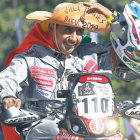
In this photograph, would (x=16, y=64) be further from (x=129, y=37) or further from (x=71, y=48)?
(x=129, y=37)

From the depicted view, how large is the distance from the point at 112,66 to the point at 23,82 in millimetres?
824

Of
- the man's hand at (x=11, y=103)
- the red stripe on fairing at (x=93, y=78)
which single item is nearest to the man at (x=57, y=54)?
the man's hand at (x=11, y=103)

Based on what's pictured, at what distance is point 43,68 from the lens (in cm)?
438

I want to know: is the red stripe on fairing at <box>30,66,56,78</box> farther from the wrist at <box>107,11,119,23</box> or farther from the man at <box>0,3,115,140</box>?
the wrist at <box>107,11,119,23</box>

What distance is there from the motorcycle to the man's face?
2.26 feet

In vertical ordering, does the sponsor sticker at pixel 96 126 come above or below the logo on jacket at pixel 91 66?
below

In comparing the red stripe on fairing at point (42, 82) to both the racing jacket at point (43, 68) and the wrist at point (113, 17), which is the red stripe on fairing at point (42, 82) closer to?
the racing jacket at point (43, 68)

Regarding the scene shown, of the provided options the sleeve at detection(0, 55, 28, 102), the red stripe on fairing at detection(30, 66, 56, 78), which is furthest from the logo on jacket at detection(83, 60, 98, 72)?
the sleeve at detection(0, 55, 28, 102)

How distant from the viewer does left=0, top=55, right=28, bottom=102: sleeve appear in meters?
4.01

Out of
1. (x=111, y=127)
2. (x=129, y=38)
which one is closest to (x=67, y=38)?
(x=129, y=38)

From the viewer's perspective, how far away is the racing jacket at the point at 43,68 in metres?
4.28

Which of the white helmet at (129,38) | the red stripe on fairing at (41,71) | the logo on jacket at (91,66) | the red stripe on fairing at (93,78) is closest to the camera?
the red stripe on fairing at (93,78)

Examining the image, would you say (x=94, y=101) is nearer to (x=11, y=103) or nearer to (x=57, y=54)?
(x=11, y=103)

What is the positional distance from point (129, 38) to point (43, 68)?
71cm
